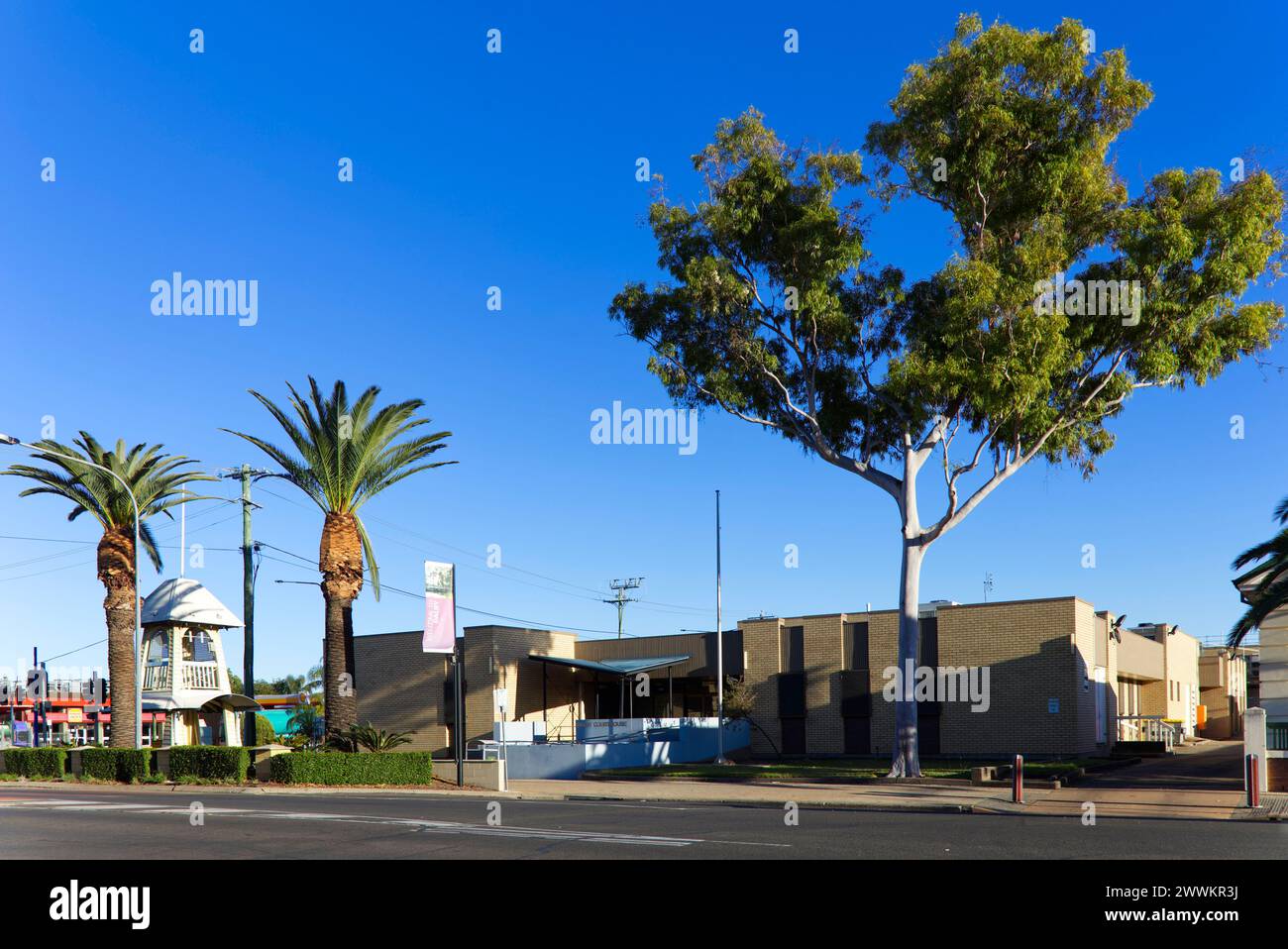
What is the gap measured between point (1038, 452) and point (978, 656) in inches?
490

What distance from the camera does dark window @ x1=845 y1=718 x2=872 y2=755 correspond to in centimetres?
4469

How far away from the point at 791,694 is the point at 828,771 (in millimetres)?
13235

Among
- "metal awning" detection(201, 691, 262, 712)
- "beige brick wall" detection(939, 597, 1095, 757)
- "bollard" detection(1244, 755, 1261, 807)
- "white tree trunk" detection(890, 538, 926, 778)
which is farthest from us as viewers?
"beige brick wall" detection(939, 597, 1095, 757)

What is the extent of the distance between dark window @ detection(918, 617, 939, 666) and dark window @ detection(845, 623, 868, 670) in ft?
7.76

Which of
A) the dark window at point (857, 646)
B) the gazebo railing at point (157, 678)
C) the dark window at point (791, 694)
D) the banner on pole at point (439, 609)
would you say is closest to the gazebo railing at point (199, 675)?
the gazebo railing at point (157, 678)

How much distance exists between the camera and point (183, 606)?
48.2 meters

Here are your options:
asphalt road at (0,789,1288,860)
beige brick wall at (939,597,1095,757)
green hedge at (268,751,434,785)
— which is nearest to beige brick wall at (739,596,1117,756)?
beige brick wall at (939,597,1095,757)

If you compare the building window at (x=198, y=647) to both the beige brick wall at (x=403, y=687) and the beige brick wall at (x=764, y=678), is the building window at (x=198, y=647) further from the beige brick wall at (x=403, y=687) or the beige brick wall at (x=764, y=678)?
the beige brick wall at (x=764, y=678)

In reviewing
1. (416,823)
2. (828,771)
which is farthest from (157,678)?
(416,823)

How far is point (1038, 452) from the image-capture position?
32000mm

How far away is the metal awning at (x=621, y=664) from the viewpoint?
4569 centimetres

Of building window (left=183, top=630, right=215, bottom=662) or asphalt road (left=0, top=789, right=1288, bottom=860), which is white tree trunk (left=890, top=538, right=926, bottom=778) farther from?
building window (left=183, top=630, right=215, bottom=662)

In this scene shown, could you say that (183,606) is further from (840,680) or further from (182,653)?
(840,680)

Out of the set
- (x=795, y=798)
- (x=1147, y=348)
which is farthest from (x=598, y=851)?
(x=1147, y=348)
